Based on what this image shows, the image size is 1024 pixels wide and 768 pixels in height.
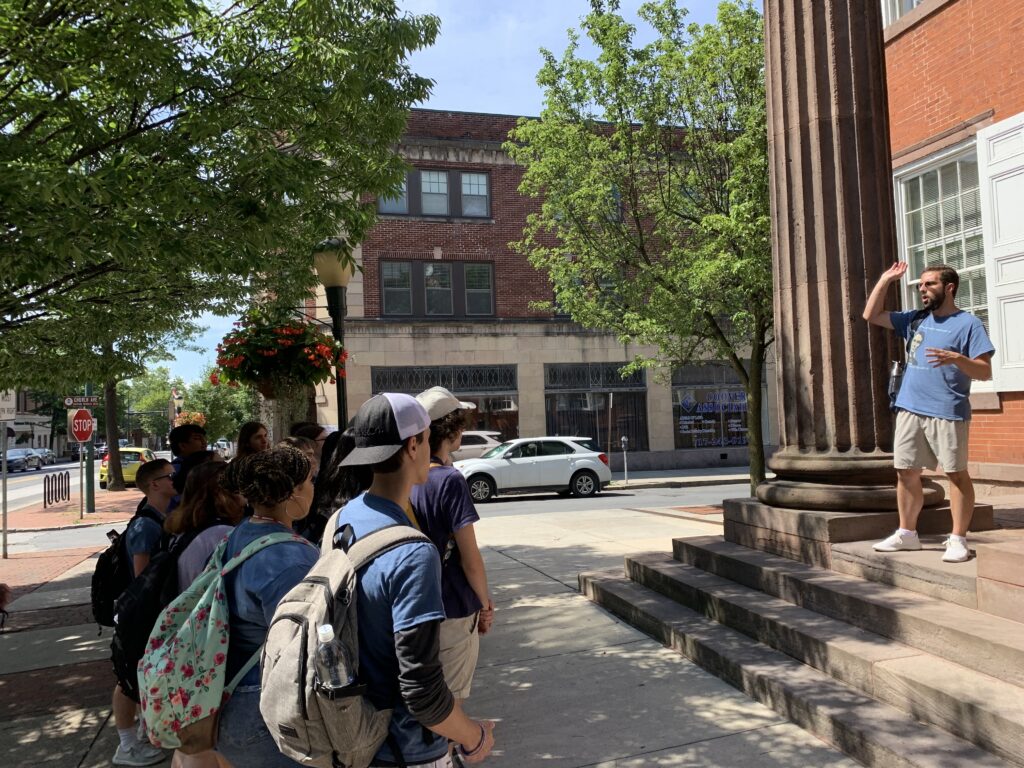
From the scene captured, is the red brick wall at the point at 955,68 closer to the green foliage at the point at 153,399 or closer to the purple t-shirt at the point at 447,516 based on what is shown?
the purple t-shirt at the point at 447,516

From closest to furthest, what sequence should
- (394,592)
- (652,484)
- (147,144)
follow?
(394,592) → (147,144) → (652,484)

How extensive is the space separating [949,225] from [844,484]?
5289 mm

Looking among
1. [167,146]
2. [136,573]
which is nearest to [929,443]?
[136,573]

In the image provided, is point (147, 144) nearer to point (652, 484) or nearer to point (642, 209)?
point (642, 209)

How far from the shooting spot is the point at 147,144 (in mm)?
5559

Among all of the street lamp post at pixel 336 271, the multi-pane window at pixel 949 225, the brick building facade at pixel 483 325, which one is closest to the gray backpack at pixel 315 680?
the street lamp post at pixel 336 271

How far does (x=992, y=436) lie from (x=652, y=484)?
563 inches

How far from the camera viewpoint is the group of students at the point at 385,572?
190 centimetres

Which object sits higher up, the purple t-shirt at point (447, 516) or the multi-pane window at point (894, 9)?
the multi-pane window at point (894, 9)

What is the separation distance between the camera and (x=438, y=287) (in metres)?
26.1

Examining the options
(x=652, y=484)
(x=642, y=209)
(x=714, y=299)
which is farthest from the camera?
(x=652, y=484)

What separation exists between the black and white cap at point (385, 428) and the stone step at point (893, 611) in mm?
3037

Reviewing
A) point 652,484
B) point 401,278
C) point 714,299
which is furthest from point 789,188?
point 401,278

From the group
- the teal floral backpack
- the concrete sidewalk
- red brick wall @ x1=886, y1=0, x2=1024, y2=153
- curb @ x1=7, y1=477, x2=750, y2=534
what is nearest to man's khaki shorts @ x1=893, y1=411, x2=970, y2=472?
the concrete sidewalk
